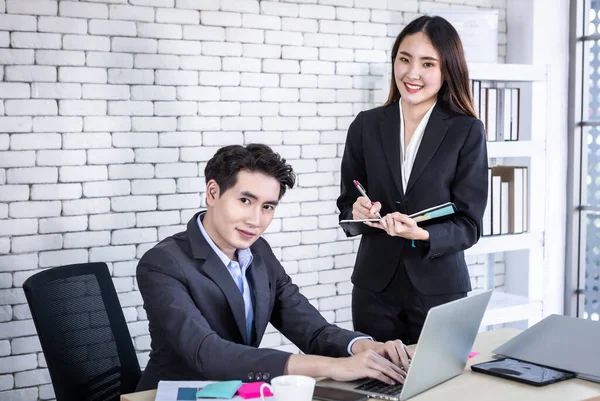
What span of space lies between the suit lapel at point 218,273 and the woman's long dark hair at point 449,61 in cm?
100

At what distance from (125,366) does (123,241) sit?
3.82 feet

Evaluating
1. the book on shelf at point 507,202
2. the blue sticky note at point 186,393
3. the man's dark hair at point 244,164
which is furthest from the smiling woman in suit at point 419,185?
the book on shelf at point 507,202

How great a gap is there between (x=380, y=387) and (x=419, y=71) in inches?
45.0

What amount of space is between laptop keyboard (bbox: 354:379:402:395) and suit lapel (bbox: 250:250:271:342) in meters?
0.44

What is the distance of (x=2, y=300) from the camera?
319 cm

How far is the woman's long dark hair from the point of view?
2625mm

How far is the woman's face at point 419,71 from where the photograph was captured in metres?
2.62

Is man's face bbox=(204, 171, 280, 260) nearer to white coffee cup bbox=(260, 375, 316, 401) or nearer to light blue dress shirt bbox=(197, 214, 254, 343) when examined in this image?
light blue dress shirt bbox=(197, 214, 254, 343)

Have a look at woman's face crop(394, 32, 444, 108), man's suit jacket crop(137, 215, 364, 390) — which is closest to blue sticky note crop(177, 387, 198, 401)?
man's suit jacket crop(137, 215, 364, 390)

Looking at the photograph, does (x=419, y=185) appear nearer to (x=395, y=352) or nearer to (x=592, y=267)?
(x=395, y=352)

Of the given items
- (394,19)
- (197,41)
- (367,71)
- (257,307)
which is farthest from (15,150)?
(394,19)

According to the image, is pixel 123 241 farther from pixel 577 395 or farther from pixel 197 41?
pixel 577 395

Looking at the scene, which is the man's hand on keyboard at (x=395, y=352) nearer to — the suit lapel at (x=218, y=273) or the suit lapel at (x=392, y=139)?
the suit lapel at (x=218, y=273)

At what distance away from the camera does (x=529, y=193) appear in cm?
429
